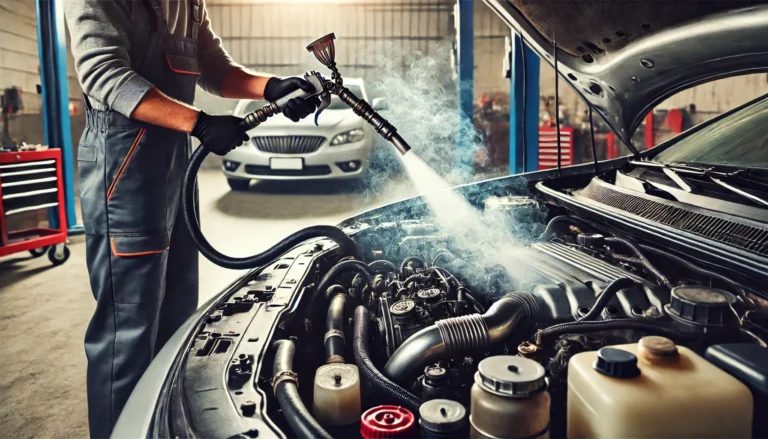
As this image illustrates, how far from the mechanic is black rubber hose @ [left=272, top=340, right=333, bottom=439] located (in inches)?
28.9

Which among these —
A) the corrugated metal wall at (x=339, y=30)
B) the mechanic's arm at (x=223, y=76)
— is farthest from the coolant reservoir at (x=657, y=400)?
the corrugated metal wall at (x=339, y=30)

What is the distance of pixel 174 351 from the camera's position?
3.37ft

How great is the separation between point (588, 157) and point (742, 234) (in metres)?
7.35

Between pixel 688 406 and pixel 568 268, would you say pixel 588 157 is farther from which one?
pixel 688 406

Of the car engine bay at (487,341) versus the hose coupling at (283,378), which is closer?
the car engine bay at (487,341)

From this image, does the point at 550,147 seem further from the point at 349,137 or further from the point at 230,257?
the point at 230,257

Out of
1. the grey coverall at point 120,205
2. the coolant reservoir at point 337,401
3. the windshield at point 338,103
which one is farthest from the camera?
the windshield at point 338,103

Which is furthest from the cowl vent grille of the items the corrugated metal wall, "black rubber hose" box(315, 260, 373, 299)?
the corrugated metal wall

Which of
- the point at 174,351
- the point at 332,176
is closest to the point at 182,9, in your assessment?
the point at 174,351

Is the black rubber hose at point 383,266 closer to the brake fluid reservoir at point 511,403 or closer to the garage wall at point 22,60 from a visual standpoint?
the brake fluid reservoir at point 511,403

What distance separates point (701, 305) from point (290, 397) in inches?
25.3

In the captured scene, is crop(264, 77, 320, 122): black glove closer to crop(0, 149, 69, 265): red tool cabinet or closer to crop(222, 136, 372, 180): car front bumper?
crop(0, 149, 69, 265): red tool cabinet

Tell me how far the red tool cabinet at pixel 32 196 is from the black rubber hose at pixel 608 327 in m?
3.85

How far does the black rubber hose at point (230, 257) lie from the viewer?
152cm
